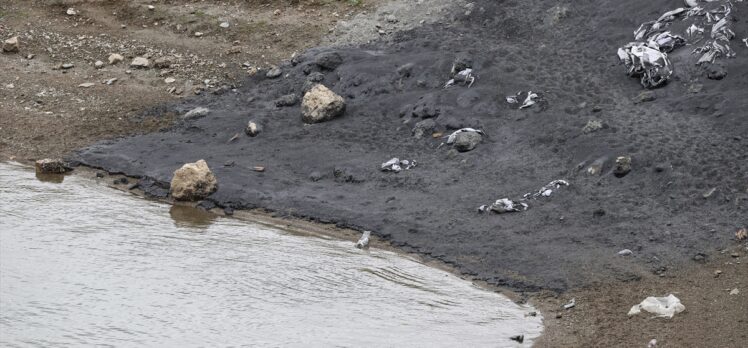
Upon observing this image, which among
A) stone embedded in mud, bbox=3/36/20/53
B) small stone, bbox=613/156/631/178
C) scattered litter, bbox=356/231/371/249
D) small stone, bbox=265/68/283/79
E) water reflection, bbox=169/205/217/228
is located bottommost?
small stone, bbox=613/156/631/178

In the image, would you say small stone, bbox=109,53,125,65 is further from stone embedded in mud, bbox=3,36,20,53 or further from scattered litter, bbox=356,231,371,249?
scattered litter, bbox=356,231,371,249

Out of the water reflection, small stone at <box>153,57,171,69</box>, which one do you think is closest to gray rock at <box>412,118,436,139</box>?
the water reflection

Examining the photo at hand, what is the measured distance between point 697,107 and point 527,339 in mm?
5216

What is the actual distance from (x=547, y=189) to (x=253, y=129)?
172 inches

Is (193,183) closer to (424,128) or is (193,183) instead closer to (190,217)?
(190,217)

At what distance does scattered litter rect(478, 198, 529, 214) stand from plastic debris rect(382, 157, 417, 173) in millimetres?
1529

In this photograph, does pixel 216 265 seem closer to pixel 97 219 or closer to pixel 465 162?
pixel 97 219

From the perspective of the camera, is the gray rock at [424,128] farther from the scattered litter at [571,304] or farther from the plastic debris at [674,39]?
the scattered litter at [571,304]

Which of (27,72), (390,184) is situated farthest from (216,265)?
(27,72)

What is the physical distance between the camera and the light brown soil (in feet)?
53.0

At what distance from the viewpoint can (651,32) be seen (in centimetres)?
1536

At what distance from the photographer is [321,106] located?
50.0ft

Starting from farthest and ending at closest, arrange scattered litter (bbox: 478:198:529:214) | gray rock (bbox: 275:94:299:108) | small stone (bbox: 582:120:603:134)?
1. gray rock (bbox: 275:94:299:108)
2. small stone (bbox: 582:120:603:134)
3. scattered litter (bbox: 478:198:529:214)

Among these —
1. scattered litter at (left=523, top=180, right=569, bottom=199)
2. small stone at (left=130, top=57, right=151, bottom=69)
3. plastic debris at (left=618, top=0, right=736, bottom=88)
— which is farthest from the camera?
small stone at (left=130, top=57, right=151, bottom=69)
